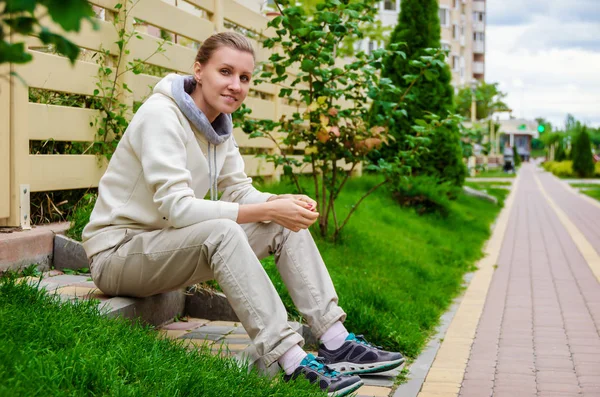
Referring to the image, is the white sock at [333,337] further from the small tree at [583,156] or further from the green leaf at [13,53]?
the small tree at [583,156]

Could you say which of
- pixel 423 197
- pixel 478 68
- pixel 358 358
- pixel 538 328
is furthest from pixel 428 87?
pixel 478 68

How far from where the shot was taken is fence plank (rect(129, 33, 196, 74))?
18.6ft

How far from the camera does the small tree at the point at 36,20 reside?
3.87ft

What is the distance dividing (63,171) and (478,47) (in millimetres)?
72879

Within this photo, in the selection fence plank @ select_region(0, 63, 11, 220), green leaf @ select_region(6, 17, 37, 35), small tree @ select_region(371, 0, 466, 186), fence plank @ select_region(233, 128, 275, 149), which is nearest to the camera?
green leaf @ select_region(6, 17, 37, 35)

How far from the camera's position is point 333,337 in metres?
3.62

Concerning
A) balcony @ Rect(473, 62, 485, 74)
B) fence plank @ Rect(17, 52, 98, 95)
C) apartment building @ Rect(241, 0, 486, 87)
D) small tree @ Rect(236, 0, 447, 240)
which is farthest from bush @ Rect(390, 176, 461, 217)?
balcony @ Rect(473, 62, 485, 74)

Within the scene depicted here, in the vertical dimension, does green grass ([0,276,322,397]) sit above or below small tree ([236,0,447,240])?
below

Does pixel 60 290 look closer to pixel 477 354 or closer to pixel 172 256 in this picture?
pixel 172 256

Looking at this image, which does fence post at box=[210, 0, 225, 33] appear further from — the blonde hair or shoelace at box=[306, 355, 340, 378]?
shoelace at box=[306, 355, 340, 378]

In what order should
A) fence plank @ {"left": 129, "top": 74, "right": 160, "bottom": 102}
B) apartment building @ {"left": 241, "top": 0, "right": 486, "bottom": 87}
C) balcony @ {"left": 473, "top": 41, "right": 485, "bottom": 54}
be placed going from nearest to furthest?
fence plank @ {"left": 129, "top": 74, "right": 160, "bottom": 102} < apartment building @ {"left": 241, "top": 0, "right": 486, "bottom": 87} < balcony @ {"left": 473, "top": 41, "right": 485, "bottom": 54}

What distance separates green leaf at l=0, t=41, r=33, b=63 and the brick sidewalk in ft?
9.58

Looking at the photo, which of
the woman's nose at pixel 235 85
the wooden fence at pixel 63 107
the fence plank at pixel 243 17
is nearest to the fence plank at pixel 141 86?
the wooden fence at pixel 63 107

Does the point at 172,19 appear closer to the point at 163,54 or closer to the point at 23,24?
the point at 163,54
